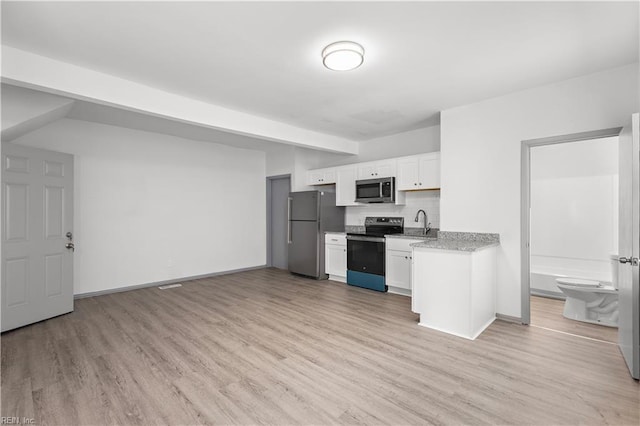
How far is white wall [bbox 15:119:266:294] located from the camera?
175 inches

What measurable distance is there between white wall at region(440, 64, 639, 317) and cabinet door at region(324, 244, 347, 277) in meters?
1.97

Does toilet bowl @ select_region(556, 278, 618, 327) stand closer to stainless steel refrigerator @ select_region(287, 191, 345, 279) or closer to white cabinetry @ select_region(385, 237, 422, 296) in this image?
white cabinetry @ select_region(385, 237, 422, 296)

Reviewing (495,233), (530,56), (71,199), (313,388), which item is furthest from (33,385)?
(530,56)

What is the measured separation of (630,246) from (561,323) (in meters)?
1.46

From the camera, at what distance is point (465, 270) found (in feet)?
9.91

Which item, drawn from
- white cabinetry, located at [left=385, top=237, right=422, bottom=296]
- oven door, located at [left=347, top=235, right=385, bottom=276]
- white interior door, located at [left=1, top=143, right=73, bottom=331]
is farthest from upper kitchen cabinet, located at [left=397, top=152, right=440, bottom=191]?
white interior door, located at [left=1, top=143, right=73, bottom=331]

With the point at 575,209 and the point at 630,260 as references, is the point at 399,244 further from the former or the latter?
the point at 575,209

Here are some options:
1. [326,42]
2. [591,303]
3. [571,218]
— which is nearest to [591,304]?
[591,303]

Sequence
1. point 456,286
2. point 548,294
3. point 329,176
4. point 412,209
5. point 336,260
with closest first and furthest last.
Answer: point 456,286 → point 548,294 → point 412,209 → point 336,260 → point 329,176

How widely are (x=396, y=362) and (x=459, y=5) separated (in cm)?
264

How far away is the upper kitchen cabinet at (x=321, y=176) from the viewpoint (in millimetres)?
5854

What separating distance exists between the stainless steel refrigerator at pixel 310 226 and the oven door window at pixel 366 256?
66 cm

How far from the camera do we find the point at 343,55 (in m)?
2.46

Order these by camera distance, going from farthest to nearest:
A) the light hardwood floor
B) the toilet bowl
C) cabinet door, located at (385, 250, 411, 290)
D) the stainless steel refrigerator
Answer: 1. the stainless steel refrigerator
2. cabinet door, located at (385, 250, 411, 290)
3. the toilet bowl
4. the light hardwood floor
